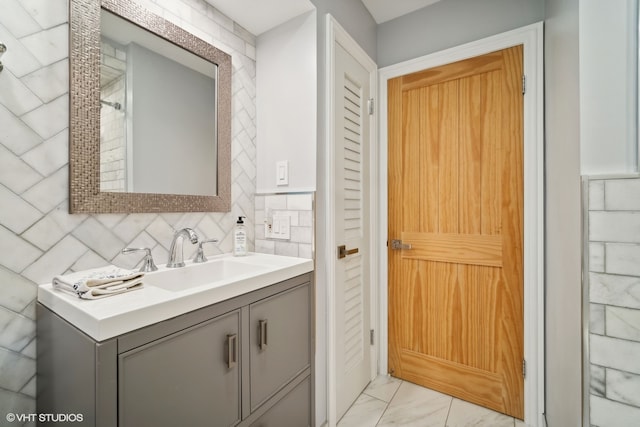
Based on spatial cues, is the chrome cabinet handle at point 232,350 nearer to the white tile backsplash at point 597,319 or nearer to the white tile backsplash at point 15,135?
the white tile backsplash at point 15,135

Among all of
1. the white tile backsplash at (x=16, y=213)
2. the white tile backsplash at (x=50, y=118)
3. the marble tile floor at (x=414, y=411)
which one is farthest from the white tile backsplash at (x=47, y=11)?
the marble tile floor at (x=414, y=411)

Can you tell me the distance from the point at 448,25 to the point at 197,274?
6.79 ft

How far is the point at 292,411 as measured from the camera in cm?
122

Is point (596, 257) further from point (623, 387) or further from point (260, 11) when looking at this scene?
point (260, 11)

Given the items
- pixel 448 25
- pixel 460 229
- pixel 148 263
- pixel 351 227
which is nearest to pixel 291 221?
pixel 351 227

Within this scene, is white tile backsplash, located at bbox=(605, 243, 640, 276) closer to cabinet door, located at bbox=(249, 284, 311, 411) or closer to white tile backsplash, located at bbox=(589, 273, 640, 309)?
white tile backsplash, located at bbox=(589, 273, 640, 309)

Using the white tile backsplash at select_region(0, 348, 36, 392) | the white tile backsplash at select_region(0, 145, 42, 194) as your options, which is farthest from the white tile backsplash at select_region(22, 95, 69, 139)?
the white tile backsplash at select_region(0, 348, 36, 392)

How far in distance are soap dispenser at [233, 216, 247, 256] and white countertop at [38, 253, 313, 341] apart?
421mm

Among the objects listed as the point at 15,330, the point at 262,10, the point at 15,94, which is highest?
the point at 262,10

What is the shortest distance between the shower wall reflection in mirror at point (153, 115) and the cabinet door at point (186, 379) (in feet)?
2.13

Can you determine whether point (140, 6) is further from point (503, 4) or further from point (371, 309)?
point (371, 309)

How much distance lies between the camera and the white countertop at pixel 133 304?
25.7 inches

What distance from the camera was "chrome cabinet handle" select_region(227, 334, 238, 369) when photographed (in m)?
0.91

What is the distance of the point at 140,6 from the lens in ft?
3.67
